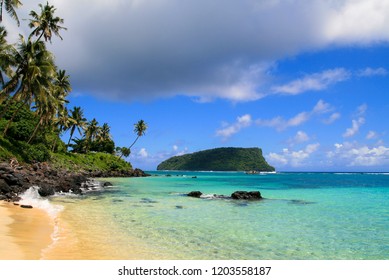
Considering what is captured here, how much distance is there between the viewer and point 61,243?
11281 millimetres

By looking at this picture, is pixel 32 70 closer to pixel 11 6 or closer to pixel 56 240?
pixel 11 6

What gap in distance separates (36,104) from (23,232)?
51775 mm

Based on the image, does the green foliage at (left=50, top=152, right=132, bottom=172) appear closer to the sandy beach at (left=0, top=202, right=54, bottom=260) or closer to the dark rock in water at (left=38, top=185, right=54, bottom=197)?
the dark rock in water at (left=38, top=185, right=54, bottom=197)

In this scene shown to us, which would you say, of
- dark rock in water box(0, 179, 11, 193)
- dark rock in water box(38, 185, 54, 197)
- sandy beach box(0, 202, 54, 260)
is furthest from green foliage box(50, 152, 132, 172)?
sandy beach box(0, 202, 54, 260)

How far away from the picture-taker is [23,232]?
12.4 metres

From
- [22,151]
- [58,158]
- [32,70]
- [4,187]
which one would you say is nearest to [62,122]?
[58,158]

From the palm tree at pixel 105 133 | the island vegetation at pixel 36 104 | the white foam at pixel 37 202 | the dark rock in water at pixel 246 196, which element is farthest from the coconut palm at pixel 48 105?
the palm tree at pixel 105 133

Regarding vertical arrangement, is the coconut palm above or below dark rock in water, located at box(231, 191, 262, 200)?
above

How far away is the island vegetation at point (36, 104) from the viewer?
116ft

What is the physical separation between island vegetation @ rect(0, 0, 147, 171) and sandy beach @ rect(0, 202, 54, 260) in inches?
770

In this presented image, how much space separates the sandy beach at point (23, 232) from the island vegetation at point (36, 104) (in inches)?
770

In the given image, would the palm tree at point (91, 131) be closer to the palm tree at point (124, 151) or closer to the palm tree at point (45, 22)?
the palm tree at point (124, 151)

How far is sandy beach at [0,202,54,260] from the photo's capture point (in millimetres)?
9453
